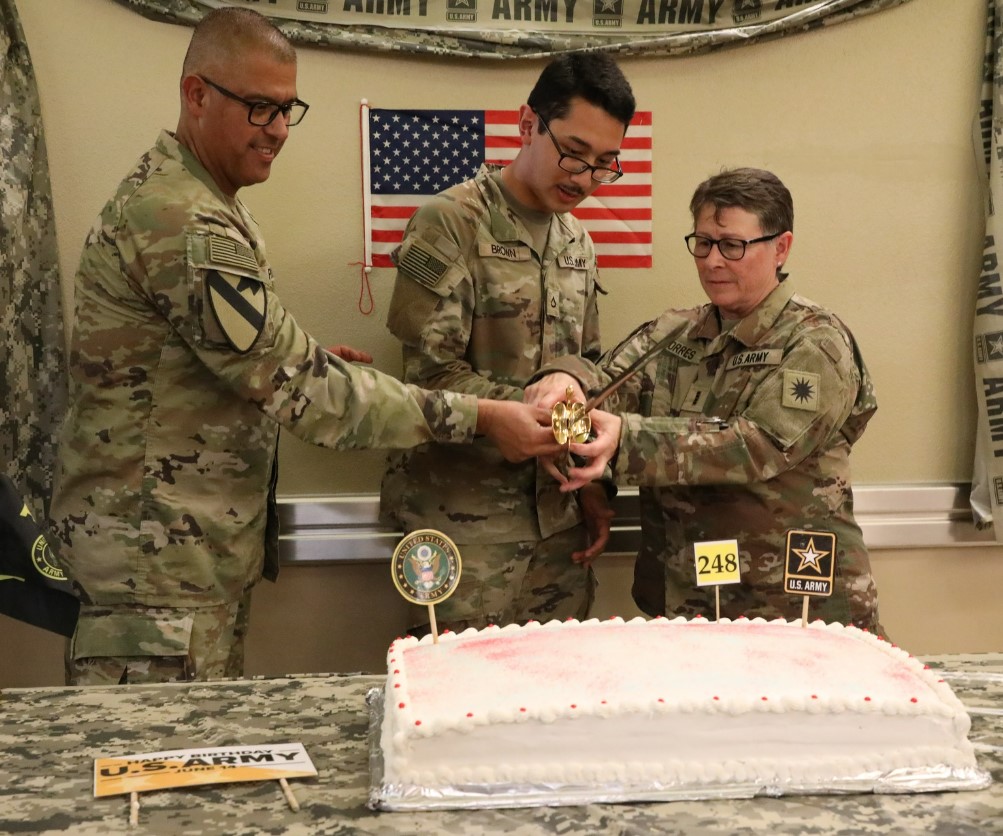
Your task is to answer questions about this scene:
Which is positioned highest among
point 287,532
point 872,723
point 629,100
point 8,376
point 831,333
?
point 629,100

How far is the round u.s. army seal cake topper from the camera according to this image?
5.16 feet

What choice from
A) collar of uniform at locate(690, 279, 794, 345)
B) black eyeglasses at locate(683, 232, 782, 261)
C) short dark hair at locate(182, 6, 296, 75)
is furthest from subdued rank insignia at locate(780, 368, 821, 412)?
short dark hair at locate(182, 6, 296, 75)

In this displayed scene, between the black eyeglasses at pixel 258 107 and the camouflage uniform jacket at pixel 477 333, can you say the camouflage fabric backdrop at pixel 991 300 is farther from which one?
the black eyeglasses at pixel 258 107

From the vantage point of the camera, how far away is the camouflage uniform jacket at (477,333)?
2.39 meters

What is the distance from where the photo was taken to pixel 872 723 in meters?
1.32

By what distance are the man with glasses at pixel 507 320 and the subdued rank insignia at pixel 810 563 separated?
89 cm

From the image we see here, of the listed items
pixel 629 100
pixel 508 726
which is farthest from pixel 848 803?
pixel 629 100

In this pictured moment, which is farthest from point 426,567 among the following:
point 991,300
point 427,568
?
point 991,300

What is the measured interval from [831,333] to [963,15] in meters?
1.39

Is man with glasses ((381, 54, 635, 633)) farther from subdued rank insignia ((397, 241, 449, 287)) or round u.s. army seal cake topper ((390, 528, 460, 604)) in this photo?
round u.s. army seal cake topper ((390, 528, 460, 604))

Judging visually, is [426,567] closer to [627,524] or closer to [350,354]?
[350,354]

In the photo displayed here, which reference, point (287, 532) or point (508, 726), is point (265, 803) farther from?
point (287, 532)

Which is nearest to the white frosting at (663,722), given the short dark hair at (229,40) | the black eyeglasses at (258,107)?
the black eyeglasses at (258,107)

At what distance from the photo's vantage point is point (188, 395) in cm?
202
